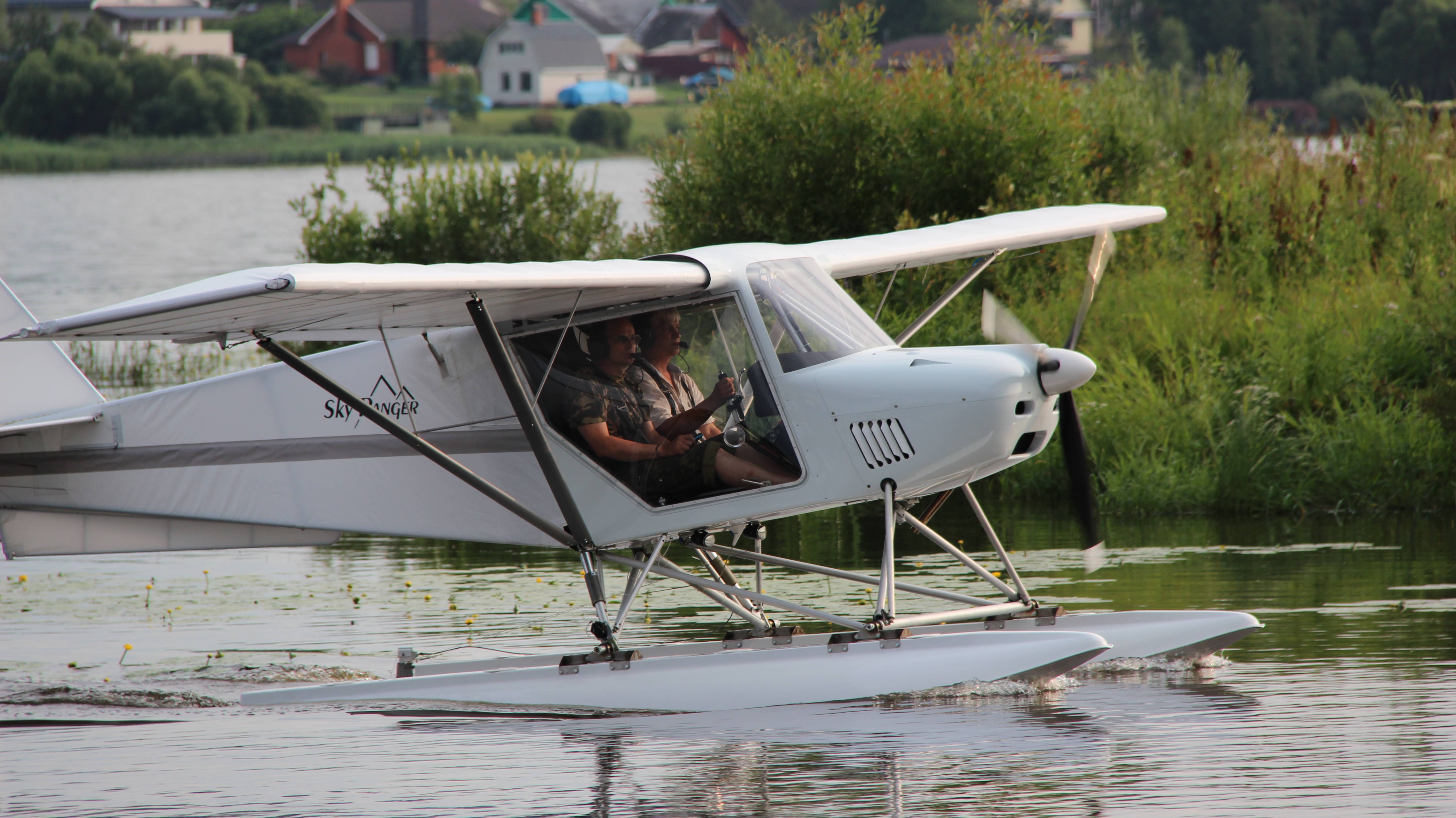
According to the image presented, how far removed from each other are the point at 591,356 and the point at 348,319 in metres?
1.12

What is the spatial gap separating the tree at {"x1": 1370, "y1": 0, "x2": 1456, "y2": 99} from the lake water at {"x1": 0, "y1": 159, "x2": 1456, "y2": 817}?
34.3 m

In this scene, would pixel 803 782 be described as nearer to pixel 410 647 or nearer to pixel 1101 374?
pixel 410 647

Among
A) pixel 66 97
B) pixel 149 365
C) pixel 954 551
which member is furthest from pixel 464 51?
pixel 954 551

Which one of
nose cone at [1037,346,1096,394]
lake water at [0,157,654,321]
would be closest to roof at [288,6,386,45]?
lake water at [0,157,654,321]

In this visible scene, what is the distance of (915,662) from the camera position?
23.3 ft

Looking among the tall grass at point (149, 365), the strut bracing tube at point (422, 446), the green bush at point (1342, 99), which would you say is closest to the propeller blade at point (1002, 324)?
the strut bracing tube at point (422, 446)

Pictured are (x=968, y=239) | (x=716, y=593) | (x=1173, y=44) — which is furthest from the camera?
(x=1173, y=44)

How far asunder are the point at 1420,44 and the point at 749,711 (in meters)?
40.8

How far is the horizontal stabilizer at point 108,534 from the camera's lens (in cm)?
866

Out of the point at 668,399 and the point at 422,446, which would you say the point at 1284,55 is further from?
the point at 422,446

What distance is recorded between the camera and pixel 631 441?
773 centimetres

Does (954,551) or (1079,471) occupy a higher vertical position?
(1079,471)

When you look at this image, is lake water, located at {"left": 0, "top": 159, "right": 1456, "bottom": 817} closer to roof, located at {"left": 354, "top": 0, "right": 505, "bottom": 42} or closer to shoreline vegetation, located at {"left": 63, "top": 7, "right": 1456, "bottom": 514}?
shoreline vegetation, located at {"left": 63, "top": 7, "right": 1456, "bottom": 514}

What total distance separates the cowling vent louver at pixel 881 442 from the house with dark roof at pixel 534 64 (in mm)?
99160
